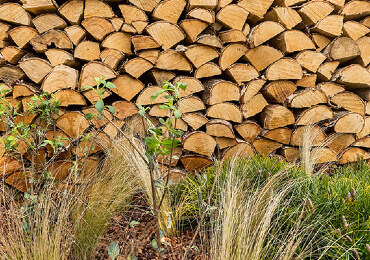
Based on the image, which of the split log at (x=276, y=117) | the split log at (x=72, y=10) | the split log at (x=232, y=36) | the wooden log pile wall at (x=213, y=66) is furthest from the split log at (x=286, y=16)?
the split log at (x=72, y=10)

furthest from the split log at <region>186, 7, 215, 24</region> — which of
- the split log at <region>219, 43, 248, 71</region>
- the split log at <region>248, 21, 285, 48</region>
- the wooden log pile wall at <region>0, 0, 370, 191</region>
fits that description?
the split log at <region>248, 21, 285, 48</region>

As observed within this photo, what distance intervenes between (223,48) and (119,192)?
1.30 metres

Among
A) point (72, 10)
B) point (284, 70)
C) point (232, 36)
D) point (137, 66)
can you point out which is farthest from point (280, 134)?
point (72, 10)

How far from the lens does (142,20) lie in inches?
84.3

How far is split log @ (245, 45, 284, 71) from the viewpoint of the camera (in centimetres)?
233

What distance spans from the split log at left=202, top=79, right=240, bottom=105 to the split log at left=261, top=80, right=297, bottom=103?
10.1 inches

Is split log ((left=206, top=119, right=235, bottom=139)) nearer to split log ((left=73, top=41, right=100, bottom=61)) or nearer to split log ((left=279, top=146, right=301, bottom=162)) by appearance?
split log ((left=279, top=146, right=301, bottom=162))

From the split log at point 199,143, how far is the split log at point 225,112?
171mm

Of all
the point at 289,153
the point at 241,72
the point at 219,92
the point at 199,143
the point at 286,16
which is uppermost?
the point at 286,16

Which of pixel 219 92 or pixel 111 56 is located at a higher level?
pixel 111 56

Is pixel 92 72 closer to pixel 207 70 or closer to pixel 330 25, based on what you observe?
pixel 207 70

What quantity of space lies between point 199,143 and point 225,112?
0.31m

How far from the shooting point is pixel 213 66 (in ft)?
A: 7.47

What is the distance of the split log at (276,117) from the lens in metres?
2.38
